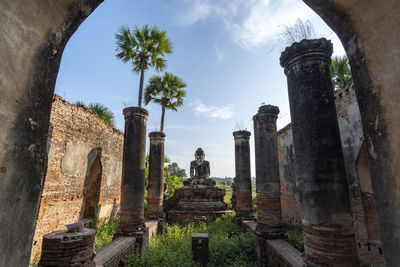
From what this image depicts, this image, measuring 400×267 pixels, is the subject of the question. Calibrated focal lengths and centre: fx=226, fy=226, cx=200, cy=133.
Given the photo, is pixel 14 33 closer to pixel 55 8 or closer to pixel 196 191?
pixel 55 8

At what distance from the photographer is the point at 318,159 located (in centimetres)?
Result: 323

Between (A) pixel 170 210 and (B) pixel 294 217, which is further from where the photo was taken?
(A) pixel 170 210

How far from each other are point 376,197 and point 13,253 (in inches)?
98.5

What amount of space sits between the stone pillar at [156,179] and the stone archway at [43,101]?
31.6 feet

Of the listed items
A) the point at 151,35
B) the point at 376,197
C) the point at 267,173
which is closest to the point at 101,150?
the point at 151,35

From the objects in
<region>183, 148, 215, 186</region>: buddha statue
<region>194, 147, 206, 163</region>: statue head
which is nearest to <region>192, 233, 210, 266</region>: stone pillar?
<region>183, 148, 215, 186</region>: buddha statue

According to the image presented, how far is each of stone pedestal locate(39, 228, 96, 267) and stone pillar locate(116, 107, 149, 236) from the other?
312 centimetres

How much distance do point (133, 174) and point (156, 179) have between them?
443cm

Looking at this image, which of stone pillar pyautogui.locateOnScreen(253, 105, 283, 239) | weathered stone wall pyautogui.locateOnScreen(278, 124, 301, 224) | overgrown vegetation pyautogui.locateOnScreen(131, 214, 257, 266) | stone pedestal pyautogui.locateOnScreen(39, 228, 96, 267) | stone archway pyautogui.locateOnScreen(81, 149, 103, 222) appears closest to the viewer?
stone pedestal pyautogui.locateOnScreen(39, 228, 96, 267)

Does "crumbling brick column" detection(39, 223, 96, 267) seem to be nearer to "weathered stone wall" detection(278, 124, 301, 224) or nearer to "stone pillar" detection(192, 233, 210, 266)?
"stone pillar" detection(192, 233, 210, 266)

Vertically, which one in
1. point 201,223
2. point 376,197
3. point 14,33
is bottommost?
point 201,223

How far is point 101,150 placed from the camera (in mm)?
10828

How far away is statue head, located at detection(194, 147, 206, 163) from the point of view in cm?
1661

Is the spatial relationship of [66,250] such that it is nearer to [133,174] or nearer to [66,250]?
[66,250]
